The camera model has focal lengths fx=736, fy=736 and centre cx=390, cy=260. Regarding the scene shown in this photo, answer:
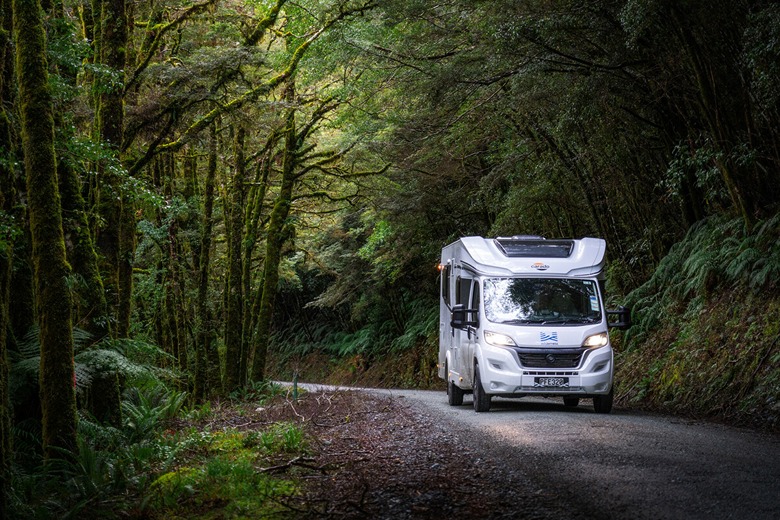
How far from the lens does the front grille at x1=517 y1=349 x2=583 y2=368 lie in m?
12.3

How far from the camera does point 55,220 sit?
303 inches

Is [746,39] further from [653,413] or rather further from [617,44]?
[653,413]

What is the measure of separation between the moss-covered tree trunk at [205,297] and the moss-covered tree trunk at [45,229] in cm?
965

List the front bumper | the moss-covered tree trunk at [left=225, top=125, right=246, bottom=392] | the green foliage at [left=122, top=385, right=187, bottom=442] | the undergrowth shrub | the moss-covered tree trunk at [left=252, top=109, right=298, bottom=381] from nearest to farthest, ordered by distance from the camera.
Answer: the green foliage at [left=122, top=385, right=187, bottom=442] < the undergrowth shrub < the front bumper < the moss-covered tree trunk at [left=225, top=125, right=246, bottom=392] < the moss-covered tree trunk at [left=252, top=109, right=298, bottom=381]

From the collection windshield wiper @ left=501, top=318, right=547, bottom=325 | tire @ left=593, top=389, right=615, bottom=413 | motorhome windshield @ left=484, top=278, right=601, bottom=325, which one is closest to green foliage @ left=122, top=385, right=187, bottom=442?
motorhome windshield @ left=484, top=278, right=601, bottom=325

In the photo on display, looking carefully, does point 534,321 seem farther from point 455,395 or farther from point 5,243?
point 5,243

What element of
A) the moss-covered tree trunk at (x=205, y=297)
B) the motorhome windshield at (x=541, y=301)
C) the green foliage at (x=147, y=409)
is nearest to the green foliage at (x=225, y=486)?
the green foliage at (x=147, y=409)

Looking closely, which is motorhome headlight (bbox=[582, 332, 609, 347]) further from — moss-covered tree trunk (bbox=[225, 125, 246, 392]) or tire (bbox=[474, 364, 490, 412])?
moss-covered tree trunk (bbox=[225, 125, 246, 392])

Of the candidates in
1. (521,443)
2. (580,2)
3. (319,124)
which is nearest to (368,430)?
(521,443)

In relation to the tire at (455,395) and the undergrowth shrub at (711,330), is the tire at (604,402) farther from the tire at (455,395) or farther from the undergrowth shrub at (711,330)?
the tire at (455,395)

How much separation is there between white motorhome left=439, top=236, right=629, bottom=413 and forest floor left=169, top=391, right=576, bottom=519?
69.5 inches

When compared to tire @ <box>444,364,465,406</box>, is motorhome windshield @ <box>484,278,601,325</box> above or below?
above

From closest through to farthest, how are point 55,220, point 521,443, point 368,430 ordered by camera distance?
1. point 55,220
2. point 521,443
3. point 368,430

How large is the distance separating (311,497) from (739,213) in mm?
11940
